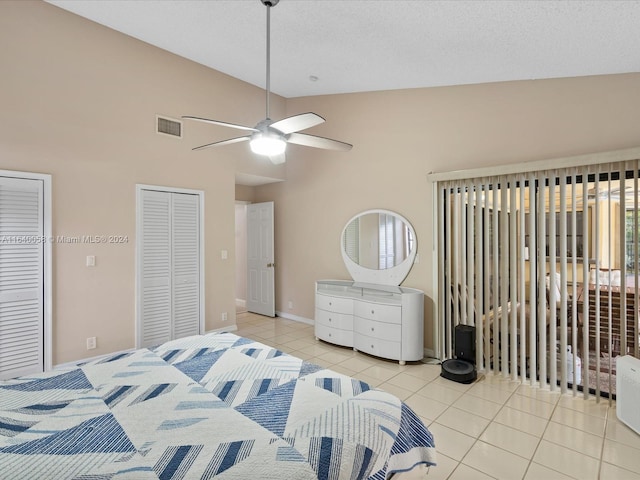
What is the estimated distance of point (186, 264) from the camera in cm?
440

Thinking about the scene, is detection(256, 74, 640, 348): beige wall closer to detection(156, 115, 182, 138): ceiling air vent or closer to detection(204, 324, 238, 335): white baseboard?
detection(204, 324, 238, 335): white baseboard

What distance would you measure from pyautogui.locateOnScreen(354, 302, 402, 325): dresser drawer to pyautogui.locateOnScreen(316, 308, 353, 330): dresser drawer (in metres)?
0.18

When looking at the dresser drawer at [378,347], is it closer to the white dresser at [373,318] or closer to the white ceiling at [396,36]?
the white dresser at [373,318]

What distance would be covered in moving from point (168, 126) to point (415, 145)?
10.1 ft

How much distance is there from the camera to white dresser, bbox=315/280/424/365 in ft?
12.3

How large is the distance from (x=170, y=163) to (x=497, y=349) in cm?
433

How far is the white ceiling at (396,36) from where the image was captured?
2.27 m

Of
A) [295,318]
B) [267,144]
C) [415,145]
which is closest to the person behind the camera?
[267,144]

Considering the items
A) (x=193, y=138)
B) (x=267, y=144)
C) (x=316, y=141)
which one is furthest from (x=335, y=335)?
(x=193, y=138)

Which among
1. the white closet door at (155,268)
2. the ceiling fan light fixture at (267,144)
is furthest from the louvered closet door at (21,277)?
the ceiling fan light fixture at (267,144)

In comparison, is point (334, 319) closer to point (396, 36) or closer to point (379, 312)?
point (379, 312)

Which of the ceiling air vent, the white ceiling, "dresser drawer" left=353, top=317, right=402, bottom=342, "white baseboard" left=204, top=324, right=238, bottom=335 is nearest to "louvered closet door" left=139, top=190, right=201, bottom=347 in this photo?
"white baseboard" left=204, top=324, right=238, bottom=335

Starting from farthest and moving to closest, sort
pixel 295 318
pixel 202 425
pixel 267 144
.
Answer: pixel 295 318 < pixel 267 144 < pixel 202 425

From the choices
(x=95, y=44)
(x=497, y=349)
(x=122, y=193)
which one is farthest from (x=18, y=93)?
(x=497, y=349)
